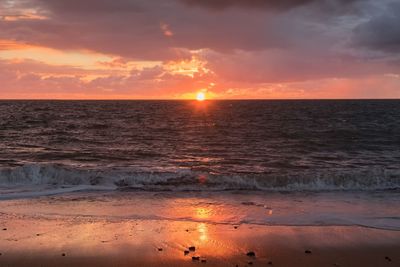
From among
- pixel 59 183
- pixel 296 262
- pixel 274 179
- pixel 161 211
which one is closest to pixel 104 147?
pixel 59 183

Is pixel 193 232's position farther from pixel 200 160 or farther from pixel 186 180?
pixel 200 160

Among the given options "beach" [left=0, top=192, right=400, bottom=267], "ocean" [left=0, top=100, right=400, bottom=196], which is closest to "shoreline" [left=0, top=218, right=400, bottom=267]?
"beach" [left=0, top=192, right=400, bottom=267]

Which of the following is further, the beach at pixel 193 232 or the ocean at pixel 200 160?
the ocean at pixel 200 160

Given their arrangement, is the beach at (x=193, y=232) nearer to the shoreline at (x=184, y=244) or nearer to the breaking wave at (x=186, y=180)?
the shoreline at (x=184, y=244)

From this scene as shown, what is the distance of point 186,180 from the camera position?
1906 centimetres

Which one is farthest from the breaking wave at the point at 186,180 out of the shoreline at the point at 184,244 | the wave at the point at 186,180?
the shoreline at the point at 184,244

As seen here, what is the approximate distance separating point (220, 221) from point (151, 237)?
88.5 inches

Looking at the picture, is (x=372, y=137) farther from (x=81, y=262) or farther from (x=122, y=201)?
(x=81, y=262)

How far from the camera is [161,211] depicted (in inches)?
522

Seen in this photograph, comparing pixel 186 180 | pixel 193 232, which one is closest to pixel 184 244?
pixel 193 232

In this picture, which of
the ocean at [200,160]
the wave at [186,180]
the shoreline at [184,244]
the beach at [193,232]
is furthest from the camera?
the ocean at [200,160]

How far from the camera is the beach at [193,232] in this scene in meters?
9.20

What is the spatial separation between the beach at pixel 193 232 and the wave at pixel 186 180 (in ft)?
8.90

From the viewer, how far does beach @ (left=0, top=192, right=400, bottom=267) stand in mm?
9195
